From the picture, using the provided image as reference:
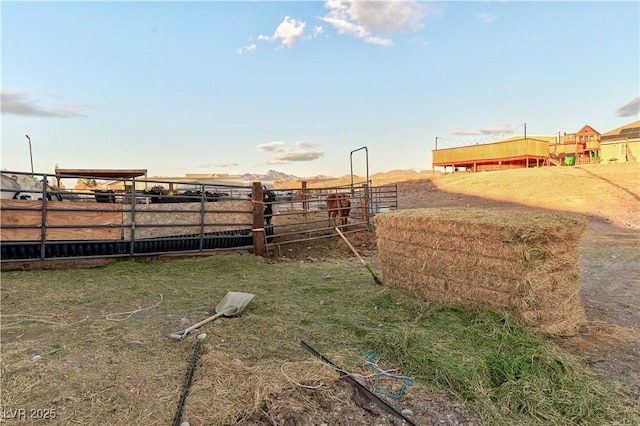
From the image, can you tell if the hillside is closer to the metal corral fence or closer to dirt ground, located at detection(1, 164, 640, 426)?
dirt ground, located at detection(1, 164, 640, 426)

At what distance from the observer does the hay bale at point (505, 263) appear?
3334 mm

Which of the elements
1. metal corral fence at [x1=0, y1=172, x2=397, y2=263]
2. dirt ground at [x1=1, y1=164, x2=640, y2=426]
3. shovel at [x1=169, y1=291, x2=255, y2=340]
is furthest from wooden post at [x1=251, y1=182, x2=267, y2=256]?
shovel at [x1=169, y1=291, x2=255, y2=340]

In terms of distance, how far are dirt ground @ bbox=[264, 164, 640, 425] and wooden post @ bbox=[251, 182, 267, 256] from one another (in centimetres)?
71

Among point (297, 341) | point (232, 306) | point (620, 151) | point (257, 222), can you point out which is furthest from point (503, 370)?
point (620, 151)

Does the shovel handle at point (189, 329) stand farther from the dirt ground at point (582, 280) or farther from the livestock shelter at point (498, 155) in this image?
the livestock shelter at point (498, 155)

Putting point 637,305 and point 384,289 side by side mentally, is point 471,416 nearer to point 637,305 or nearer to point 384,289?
point 384,289

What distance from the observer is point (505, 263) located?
3484mm

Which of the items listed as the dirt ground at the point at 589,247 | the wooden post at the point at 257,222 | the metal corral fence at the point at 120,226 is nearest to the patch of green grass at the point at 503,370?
the dirt ground at the point at 589,247

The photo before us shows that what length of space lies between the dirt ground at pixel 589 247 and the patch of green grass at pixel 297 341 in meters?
0.31

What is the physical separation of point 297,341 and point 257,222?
4.30 metres

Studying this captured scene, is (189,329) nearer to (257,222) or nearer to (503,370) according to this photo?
(503,370)

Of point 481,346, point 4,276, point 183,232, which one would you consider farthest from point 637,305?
point 4,276

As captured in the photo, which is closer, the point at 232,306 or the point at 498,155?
the point at 232,306

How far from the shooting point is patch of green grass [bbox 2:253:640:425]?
7.34 ft
